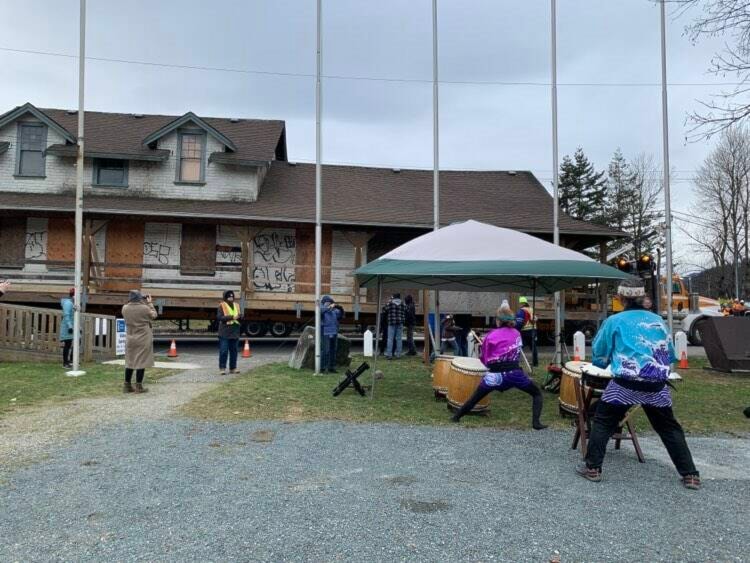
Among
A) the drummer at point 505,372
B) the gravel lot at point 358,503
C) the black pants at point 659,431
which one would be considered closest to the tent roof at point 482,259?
the drummer at point 505,372

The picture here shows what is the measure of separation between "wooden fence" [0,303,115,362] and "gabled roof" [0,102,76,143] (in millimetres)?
9820

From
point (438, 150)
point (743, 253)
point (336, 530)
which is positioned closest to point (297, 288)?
point (438, 150)

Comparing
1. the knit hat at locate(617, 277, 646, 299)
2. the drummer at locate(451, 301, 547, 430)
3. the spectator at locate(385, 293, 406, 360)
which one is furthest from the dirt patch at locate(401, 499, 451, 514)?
the spectator at locate(385, 293, 406, 360)

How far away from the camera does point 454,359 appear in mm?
8320

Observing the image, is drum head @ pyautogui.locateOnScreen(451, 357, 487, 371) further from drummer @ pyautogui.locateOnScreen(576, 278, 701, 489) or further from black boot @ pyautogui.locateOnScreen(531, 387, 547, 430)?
drummer @ pyautogui.locateOnScreen(576, 278, 701, 489)

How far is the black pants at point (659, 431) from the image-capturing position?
481 cm

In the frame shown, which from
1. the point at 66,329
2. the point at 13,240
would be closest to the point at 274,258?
the point at 66,329

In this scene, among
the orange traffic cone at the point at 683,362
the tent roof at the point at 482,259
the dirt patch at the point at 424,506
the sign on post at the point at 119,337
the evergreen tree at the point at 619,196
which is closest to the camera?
the dirt patch at the point at 424,506

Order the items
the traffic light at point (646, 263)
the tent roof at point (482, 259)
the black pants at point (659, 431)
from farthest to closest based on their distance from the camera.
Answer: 1. the traffic light at point (646, 263)
2. the tent roof at point (482, 259)
3. the black pants at point (659, 431)

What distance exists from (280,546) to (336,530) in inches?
16.3

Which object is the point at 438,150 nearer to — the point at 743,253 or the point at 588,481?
the point at 588,481

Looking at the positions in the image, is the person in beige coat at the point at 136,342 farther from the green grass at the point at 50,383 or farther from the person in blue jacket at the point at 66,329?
the person in blue jacket at the point at 66,329

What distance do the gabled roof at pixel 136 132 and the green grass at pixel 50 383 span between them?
33.5ft

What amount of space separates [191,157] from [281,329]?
7.14 meters
